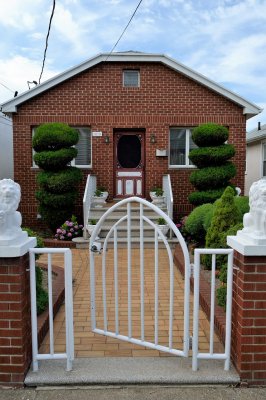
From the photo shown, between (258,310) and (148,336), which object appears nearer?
(258,310)

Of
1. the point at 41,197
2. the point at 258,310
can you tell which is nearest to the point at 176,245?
the point at 41,197

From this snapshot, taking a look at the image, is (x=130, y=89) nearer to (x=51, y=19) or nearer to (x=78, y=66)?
(x=78, y=66)

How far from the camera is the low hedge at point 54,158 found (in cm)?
835

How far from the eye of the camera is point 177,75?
9891 millimetres

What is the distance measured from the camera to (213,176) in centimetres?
848

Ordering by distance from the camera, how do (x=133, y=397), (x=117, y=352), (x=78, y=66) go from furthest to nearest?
(x=78, y=66) → (x=117, y=352) → (x=133, y=397)

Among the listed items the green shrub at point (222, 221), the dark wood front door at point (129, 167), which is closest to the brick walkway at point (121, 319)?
the green shrub at point (222, 221)

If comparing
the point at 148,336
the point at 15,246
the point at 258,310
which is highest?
the point at 15,246

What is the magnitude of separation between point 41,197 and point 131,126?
10.7ft

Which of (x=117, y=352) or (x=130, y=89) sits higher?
(x=130, y=89)

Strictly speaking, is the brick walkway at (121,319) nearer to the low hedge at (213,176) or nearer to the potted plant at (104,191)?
the low hedge at (213,176)

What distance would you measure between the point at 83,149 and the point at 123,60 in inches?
107

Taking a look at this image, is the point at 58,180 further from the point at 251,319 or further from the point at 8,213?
the point at 251,319

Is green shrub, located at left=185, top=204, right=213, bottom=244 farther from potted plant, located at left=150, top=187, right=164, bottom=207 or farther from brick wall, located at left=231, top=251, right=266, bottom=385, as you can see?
brick wall, located at left=231, top=251, right=266, bottom=385
